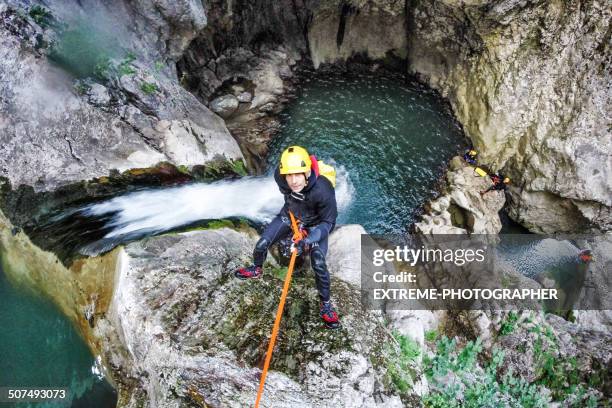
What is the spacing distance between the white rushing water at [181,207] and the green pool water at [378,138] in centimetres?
239

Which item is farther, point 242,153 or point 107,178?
point 242,153

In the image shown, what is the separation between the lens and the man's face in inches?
207

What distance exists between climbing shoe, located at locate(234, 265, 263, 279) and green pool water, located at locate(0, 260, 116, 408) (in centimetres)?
251

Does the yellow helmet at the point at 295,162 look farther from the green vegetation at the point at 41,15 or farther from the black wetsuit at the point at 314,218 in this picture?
the green vegetation at the point at 41,15

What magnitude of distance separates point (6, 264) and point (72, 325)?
2244 mm

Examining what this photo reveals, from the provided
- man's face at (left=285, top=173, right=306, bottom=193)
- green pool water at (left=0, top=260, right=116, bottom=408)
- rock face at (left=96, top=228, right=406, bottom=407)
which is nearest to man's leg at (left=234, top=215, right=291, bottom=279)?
rock face at (left=96, top=228, right=406, bottom=407)

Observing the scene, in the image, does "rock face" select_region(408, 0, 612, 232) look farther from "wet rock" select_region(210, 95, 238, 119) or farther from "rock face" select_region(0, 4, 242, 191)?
"rock face" select_region(0, 4, 242, 191)

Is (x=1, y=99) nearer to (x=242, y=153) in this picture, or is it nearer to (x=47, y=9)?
(x=47, y=9)

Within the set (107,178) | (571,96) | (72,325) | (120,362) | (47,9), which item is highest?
(571,96)

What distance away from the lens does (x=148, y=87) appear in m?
10.6

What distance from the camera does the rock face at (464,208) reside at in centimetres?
1265

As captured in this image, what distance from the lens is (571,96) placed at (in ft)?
42.8

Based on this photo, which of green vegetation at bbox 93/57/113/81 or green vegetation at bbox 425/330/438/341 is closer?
green vegetation at bbox 425/330/438/341

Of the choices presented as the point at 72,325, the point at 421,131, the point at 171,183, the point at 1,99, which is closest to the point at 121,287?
the point at 72,325
